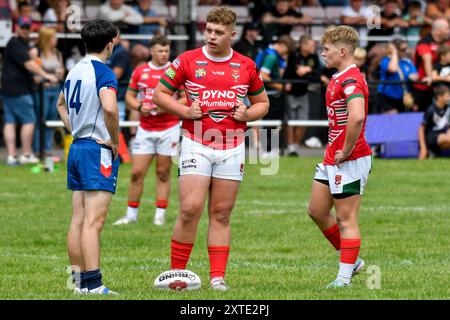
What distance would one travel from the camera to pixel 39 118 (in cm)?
2098

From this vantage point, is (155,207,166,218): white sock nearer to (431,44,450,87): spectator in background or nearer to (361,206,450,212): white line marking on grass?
(361,206,450,212): white line marking on grass

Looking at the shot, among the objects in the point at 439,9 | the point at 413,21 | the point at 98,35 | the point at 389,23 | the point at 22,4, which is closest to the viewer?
the point at 98,35

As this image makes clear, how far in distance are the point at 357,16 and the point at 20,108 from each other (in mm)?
7934

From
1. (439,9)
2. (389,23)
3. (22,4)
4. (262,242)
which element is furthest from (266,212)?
(439,9)

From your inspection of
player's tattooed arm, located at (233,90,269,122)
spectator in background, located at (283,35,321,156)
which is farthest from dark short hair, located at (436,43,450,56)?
player's tattooed arm, located at (233,90,269,122)

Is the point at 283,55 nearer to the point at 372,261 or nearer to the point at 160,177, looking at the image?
the point at 160,177

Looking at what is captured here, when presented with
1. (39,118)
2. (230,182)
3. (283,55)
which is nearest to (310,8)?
(283,55)

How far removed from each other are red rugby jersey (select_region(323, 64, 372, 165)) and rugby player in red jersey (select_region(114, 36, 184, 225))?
4892 mm

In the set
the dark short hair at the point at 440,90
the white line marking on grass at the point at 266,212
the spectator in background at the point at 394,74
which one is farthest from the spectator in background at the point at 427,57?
the white line marking on grass at the point at 266,212

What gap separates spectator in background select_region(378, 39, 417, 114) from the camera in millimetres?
22250

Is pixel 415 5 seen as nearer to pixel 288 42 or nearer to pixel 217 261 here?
pixel 288 42

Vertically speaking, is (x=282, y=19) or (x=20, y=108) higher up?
(x=282, y=19)

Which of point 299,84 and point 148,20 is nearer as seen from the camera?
point 299,84

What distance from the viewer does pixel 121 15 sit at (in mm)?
22797
